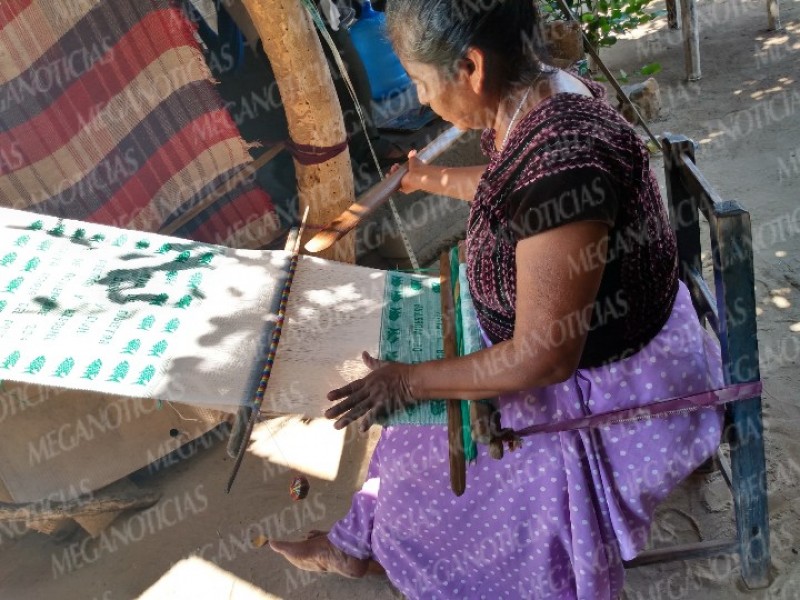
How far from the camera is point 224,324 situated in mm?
1956

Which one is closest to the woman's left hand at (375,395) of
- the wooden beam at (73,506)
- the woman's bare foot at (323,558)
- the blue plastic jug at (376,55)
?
the woman's bare foot at (323,558)

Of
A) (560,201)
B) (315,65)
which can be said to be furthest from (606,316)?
(315,65)

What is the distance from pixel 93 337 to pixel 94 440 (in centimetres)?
116

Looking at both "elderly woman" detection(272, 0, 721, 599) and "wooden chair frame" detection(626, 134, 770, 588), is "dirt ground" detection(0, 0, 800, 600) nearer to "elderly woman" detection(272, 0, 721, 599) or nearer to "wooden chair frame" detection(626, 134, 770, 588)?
"wooden chair frame" detection(626, 134, 770, 588)

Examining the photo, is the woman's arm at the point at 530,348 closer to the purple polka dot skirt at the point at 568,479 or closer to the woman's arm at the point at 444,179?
the purple polka dot skirt at the point at 568,479

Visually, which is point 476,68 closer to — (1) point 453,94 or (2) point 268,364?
(1) point 453,94

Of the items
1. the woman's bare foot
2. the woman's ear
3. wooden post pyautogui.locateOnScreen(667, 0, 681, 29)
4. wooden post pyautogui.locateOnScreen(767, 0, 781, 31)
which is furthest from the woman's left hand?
wooden post pyautogui.locateOnScreen(667, 0, 681, 29)

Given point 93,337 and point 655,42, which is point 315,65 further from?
point 655,42

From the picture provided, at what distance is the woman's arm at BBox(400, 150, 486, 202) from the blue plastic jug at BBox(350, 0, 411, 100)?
77.5 inches

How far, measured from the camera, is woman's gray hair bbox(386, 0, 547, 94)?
1.35m

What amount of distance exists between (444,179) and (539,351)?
91 cm

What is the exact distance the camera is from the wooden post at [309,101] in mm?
2531

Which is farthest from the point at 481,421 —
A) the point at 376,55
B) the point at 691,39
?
the point at 691,39

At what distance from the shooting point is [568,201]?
1.31 metres
